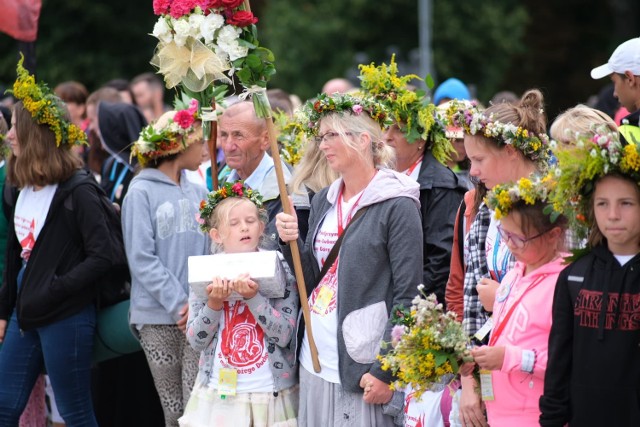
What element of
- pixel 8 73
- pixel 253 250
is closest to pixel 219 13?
pixel 253 250

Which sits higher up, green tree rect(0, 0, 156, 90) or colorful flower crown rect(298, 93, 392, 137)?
green tree rect(0, 0, 156, 90)

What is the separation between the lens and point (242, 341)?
5.62m

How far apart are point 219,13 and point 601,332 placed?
252cm

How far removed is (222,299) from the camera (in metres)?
5.49

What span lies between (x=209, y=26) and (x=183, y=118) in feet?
4.32

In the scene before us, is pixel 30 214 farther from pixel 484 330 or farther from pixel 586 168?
pixel 586 168

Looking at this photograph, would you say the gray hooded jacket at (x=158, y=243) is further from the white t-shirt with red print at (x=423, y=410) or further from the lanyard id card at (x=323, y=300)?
the white t-shirt with red print at (x=423, y=410)

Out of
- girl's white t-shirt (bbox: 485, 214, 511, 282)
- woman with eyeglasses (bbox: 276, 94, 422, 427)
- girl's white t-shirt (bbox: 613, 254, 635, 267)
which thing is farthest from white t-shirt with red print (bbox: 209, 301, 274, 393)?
girl's white t-shirt (bbox: 613, 254, 635, 267)

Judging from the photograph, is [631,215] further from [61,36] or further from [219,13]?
[61,36]

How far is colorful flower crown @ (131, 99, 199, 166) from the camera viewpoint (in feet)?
21.9

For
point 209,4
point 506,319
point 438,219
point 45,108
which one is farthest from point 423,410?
point 45,108

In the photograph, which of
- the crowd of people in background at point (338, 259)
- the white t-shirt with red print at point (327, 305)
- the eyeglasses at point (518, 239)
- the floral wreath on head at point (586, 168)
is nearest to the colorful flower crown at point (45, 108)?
the crowd of people in background at point (338, 259)

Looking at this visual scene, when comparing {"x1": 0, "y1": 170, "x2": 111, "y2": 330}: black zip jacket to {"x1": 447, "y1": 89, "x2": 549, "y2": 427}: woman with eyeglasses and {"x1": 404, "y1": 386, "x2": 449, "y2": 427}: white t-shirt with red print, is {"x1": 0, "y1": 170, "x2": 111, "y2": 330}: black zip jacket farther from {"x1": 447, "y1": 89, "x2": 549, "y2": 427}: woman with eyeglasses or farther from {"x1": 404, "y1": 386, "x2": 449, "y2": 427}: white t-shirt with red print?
{"x1": 447, "y1": 89, "x2": 549, "y2": 427}: woman with eyeglasses

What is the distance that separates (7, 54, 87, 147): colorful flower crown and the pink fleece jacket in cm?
333
